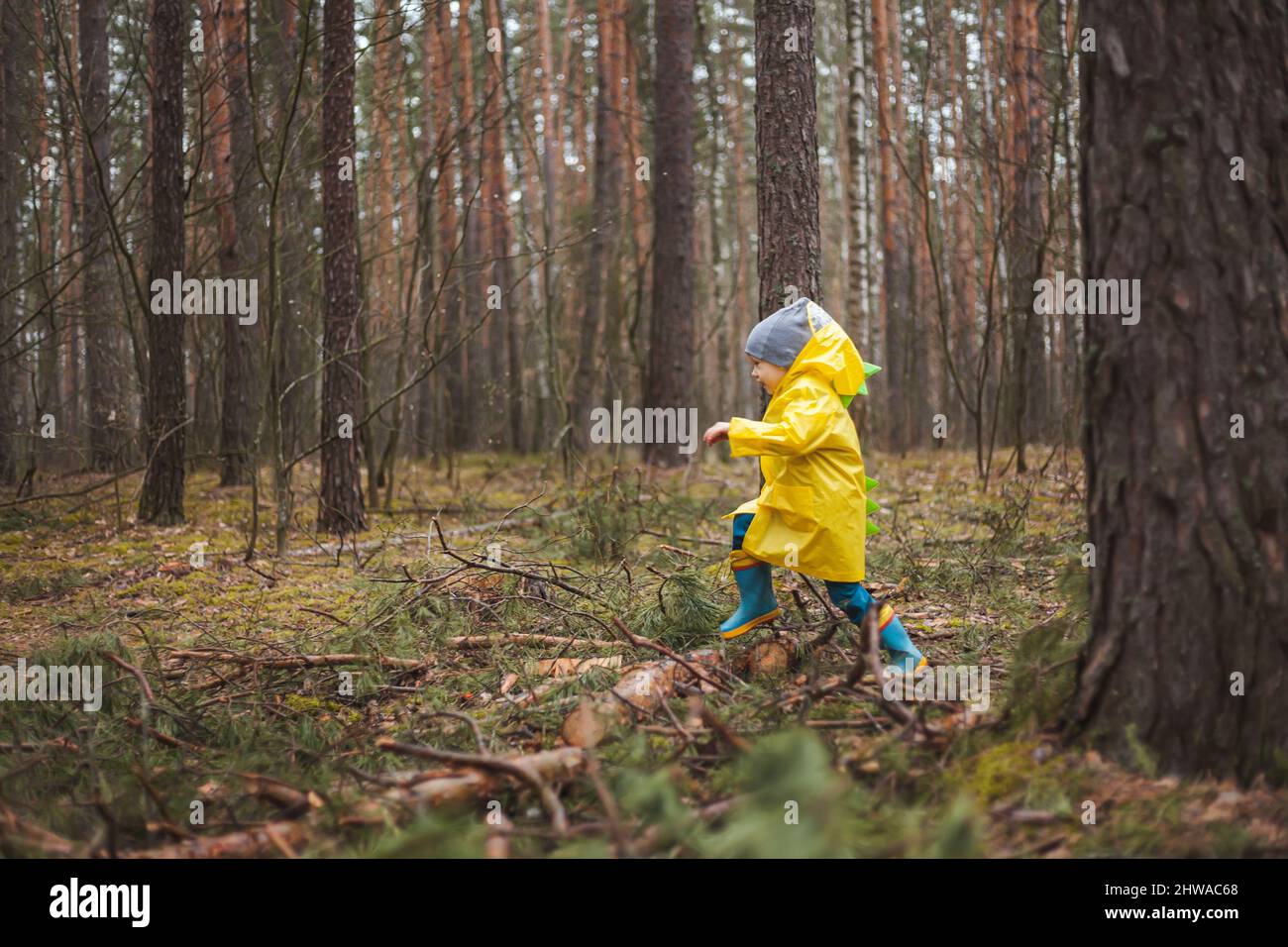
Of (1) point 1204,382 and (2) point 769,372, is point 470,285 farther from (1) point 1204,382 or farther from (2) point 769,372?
(1) point 1204,382

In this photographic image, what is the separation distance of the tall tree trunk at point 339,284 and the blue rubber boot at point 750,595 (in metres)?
5.21

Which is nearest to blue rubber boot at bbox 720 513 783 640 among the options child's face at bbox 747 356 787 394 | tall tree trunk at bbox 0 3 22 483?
child's face at bbox 747 356 787 394

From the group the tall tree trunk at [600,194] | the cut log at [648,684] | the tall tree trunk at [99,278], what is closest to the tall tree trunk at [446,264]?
the tall tree trunk at [600,194]

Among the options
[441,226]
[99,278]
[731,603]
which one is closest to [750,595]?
[731,603]

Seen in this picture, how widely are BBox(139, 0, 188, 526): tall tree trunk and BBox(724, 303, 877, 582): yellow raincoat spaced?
707 centimetres

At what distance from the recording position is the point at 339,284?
8.55 meters

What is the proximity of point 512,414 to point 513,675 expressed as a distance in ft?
46.6

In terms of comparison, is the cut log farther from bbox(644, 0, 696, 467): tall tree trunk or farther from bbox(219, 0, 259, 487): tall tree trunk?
bbox(644, 0, 696, 467): tall tree trunk

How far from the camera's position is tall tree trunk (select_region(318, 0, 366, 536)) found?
8.41 meters

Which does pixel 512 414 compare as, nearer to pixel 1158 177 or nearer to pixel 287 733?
pixel 287 733

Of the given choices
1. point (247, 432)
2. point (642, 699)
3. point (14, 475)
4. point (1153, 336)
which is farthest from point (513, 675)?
point (14, 475)

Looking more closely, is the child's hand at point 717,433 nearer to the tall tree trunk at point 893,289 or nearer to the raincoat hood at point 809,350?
the raincoat hood at point 809,350

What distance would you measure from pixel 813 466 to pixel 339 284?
19.9 feet
